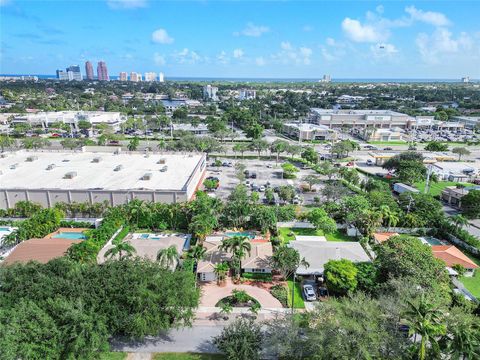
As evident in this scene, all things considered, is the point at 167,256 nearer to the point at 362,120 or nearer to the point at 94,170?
the point at 94,170

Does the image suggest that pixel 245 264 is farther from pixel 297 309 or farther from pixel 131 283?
pixel 131 283

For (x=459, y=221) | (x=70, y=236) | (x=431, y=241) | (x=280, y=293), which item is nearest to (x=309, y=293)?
(x=280, y=293)

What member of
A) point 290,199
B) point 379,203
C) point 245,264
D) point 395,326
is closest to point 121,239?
point 245,264

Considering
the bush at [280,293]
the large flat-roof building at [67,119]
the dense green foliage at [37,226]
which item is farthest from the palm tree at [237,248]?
the large flat-roof building at [67,119]

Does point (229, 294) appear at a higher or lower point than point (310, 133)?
lower

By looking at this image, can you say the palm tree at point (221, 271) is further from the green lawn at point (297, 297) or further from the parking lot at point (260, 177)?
the parking lot at point (260, 177)
